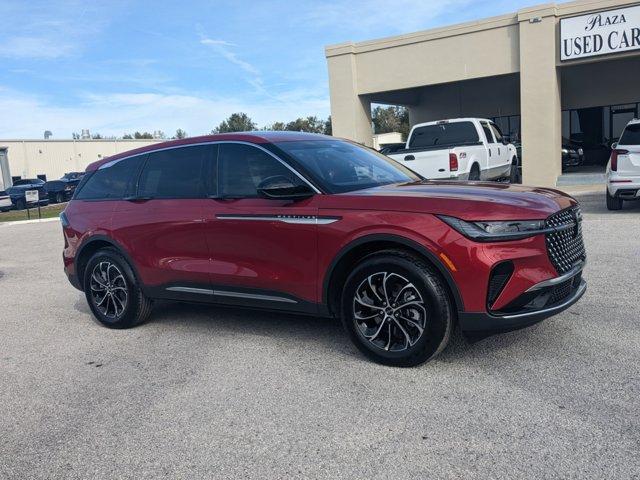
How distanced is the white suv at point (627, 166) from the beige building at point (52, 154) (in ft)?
164

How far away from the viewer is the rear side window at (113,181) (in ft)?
20.2

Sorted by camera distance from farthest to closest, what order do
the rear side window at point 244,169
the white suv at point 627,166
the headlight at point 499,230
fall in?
the white suv at point 627,166
the rear side window at point 244,169
the headlight at point 499,230

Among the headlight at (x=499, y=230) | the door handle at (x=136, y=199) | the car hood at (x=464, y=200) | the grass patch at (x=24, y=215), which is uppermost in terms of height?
the door handle at (x=136, y=199)

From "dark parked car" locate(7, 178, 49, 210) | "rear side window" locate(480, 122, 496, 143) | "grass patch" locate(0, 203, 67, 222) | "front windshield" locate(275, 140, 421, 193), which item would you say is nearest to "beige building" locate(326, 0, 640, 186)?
"rear side window" locate(480, 122, 496, 143)

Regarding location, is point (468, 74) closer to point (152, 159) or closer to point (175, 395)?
point (152, 159)

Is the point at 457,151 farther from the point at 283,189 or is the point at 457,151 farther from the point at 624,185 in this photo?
the point at 283,189

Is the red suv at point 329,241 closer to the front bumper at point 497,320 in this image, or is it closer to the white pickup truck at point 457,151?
the front bumper at point 497,320

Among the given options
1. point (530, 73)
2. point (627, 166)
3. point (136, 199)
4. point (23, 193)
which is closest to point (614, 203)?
point (627, 166)

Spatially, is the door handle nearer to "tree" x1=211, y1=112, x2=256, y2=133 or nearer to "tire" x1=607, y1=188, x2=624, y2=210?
"tire" x1=607, y1=188, x2=624, y2=210

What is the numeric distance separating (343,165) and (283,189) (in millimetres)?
821

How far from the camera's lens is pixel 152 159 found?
19.8 feet

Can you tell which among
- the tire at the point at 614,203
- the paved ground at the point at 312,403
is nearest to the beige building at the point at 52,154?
the tire at the point at 614,203

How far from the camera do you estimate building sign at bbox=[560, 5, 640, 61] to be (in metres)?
18.0

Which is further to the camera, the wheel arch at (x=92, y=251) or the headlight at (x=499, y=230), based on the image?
the wheel arch at (x=92, y=251)
